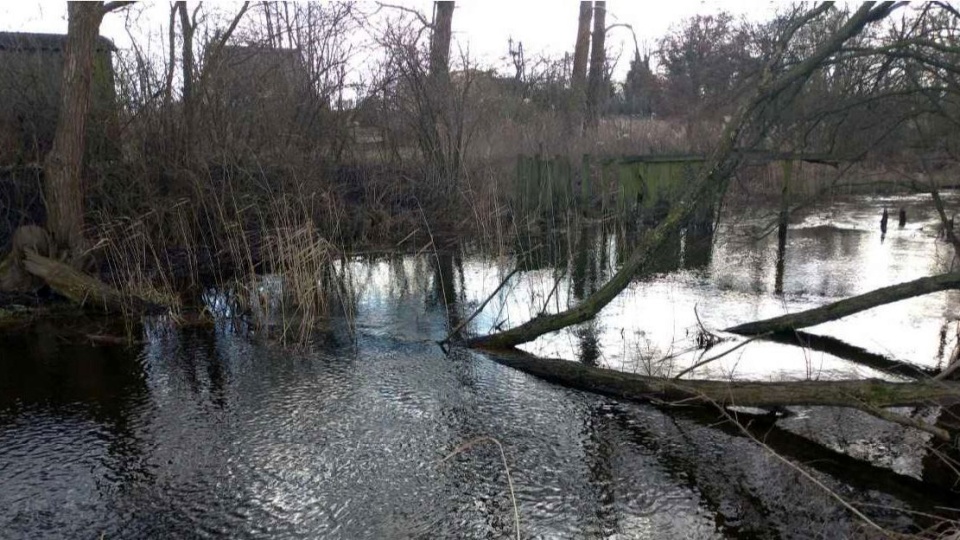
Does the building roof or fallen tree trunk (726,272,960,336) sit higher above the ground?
the building roof

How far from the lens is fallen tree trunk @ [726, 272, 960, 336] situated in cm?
537

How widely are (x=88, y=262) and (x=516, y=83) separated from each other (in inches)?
401

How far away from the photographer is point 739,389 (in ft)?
15.7

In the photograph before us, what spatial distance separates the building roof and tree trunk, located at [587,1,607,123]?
38.3 ft

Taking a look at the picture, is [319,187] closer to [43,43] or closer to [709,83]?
[43,43]

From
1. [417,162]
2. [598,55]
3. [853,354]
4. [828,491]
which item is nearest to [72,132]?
[417,162]

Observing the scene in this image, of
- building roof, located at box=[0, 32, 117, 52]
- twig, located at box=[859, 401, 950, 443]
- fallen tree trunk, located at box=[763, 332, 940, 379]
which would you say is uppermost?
building roof, located at box=[0, 32, 117, 52]

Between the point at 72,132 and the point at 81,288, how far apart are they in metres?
1.76

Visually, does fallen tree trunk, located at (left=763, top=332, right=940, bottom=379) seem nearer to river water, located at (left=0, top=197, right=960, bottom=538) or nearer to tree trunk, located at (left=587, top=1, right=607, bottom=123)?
river water, located at (left=0, top=197, right=960, bottom=538)

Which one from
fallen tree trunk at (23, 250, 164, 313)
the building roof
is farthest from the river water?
the building roof

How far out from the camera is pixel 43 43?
9.77 meters

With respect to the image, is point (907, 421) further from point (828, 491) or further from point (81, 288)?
point (81, 288)

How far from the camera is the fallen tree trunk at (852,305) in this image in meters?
5.37

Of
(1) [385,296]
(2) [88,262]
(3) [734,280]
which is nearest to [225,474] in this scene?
(1) [385,296]
